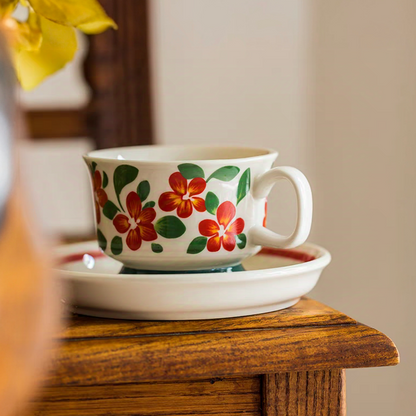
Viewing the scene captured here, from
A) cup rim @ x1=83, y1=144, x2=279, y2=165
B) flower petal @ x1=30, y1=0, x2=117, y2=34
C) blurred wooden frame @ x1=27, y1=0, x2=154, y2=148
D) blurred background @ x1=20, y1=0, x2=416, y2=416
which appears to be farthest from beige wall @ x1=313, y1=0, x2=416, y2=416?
flower petal @ x1=30, y1=0, x2=117, y2=34

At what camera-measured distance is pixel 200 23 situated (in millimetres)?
1585

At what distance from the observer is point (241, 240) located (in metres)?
0.38

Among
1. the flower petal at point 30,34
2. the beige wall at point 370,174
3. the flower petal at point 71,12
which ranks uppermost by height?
the flower petal at point 71,12

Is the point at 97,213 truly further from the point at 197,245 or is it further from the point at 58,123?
the point at 58,123

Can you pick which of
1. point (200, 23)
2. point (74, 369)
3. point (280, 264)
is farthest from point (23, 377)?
Result: point (200, 23)

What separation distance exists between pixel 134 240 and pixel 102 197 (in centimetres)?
3

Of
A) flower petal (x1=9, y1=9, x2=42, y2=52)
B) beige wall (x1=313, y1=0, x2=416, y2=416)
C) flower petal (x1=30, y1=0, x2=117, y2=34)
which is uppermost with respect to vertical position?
flower petal (x1=30, y1=0, x2=117, y2=34)

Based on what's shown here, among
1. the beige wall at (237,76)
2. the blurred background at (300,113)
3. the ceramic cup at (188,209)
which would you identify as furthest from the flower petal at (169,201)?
the beige wall at (237,76)

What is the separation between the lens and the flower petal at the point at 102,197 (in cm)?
39

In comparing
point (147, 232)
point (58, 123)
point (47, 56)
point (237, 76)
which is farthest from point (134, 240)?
point (237, 76)

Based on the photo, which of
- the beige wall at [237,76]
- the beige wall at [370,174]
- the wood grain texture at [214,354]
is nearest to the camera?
the wood grain texture at [214,354]

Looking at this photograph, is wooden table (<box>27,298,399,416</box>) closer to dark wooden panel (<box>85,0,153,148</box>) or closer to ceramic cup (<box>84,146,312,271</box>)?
ceramic cup (<box>84,146,312,271</box>)

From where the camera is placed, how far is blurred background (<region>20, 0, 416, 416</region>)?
1423 mm

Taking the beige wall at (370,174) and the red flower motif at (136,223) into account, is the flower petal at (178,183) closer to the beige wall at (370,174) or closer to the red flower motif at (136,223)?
the red flower motif at (136,223)
